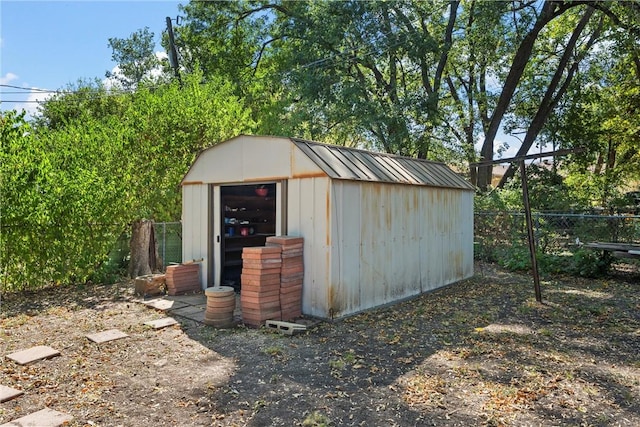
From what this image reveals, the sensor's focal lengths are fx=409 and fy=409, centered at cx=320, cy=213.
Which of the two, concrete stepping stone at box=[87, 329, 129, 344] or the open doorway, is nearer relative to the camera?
concrete stepping stone at box=[87, 329, 129, 344]

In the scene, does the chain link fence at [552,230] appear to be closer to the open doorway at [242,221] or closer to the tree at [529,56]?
the tree at [529,56]

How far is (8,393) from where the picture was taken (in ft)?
10.3

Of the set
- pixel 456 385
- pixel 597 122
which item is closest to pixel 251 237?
pixel 456 385

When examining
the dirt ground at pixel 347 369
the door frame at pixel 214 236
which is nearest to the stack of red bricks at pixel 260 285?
the dirt ground at pixel 347 369

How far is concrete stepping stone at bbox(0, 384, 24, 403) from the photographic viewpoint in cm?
305

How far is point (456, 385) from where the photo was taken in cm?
333

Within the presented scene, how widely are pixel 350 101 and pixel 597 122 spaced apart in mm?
9289

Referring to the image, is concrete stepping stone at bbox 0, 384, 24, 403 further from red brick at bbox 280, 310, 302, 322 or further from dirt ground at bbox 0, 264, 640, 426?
red brick at bbox 280, 310, 302, 322

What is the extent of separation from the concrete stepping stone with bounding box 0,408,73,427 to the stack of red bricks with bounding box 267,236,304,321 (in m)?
2.60

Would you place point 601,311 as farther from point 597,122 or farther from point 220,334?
point 597,122

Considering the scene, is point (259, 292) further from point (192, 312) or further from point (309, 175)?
point (309, 175)

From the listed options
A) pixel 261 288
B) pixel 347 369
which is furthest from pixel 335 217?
pixel 347 369

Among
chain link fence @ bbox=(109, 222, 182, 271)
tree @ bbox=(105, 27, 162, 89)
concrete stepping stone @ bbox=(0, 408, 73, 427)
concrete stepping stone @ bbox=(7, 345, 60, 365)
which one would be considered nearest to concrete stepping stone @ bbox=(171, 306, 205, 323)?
concrete stepping stone @ bbox=(7, 345, 60, 365)

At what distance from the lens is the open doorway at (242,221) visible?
23.4 ft
